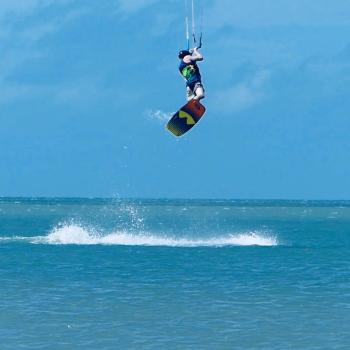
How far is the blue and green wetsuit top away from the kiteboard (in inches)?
44.0

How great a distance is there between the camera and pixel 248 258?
192 ft

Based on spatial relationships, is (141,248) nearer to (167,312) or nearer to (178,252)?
(178,252)

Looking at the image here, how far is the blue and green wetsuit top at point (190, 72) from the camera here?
73.4 ft

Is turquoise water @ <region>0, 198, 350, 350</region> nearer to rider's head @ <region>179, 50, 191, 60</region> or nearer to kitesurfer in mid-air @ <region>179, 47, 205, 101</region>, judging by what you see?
kitesurfer in mid-air @ <region>179, 47, 205, 101</region>

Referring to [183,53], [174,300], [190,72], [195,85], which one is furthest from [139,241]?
[183,53]

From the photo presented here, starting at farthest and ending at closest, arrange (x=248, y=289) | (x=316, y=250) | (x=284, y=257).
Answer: (x=316, y=250) < (x=284, y=257) < (x=248, y=289)

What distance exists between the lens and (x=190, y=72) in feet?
73.7

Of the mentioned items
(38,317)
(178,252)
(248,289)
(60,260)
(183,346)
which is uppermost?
(178,252)

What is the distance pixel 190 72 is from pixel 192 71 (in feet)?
0.18

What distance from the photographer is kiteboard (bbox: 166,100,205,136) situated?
24406 millimetres

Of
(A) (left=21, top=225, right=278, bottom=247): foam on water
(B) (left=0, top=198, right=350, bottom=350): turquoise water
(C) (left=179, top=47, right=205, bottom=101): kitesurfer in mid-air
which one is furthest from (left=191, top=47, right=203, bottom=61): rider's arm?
(A) (left=21, top=225, right=278, bottom=247): foam on water

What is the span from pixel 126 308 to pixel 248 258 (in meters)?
27.4

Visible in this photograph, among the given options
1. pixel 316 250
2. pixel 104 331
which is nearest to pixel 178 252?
pixel 316 250

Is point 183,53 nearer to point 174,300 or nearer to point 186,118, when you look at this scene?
point 186,118
